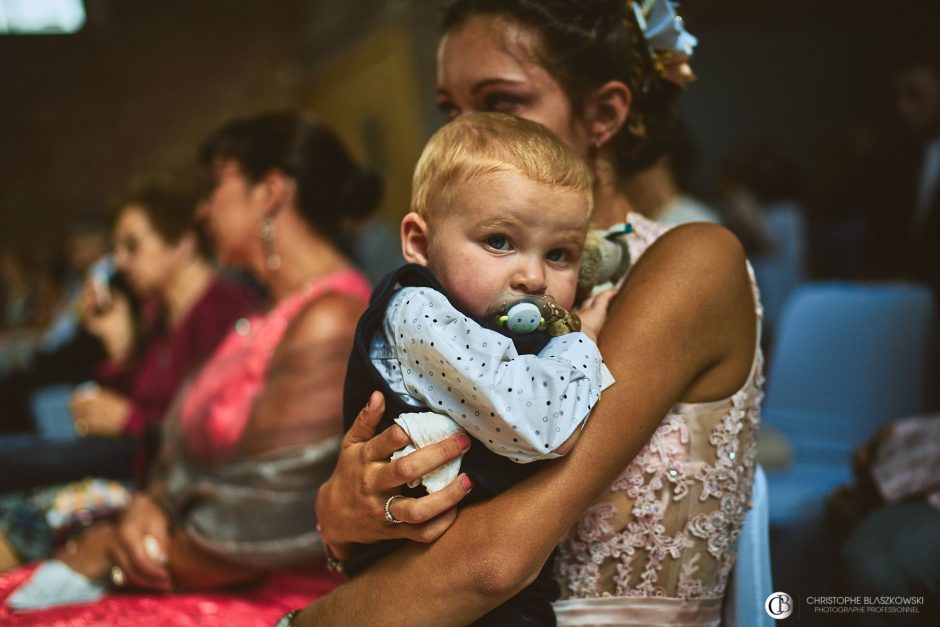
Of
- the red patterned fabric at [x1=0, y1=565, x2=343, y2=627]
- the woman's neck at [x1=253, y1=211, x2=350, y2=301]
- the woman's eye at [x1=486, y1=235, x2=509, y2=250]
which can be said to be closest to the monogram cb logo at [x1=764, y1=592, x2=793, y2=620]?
the woman's eye at [x1=486, y1=235, x2=509, y2=250]

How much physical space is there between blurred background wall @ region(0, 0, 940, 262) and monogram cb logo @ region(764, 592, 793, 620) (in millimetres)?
7909

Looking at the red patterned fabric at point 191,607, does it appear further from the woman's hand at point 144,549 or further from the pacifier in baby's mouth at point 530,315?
Result: the pacifier in baby's mouth at point 530,315

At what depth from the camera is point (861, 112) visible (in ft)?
30.0

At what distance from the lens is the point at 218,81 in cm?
966

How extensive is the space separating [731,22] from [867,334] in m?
7.11

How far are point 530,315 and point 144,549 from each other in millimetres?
1204

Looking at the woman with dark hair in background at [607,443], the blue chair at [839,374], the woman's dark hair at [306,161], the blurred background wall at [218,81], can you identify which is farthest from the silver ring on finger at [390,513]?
the blurred background wall at [218,81]

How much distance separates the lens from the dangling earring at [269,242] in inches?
88.7

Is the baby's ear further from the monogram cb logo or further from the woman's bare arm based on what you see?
the monogram cb logo

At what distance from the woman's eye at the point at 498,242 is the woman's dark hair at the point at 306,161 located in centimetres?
121

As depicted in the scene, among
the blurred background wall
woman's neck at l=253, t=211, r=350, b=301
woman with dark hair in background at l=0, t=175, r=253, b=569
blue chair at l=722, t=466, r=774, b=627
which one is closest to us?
blue chair at l=722, t=466, r=774, b=627

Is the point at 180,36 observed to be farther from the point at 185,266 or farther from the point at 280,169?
the point at 280,169

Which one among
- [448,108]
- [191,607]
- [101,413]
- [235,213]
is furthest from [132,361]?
[448,108]

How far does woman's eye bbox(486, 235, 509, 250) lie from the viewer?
119 centimetres
